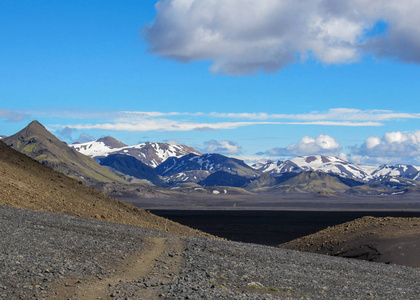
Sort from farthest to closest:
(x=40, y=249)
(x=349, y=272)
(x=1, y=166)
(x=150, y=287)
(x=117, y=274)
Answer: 1. (x=1, y=166)
2. (x=349, y=272)
3. (x=40, y=249)
4. (x=117, y=274)
5. (x=150, y=287)

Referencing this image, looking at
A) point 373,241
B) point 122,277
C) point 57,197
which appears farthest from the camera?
point 57,197

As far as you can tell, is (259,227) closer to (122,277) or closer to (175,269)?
(175,269)

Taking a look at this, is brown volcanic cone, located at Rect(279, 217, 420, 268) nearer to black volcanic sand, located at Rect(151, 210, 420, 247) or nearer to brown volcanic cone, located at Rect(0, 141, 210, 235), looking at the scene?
brown volcanic cone, located at Rect(0, 141, 210, 235)

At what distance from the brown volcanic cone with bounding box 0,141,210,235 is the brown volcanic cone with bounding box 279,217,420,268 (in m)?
13.4

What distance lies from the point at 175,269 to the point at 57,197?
2906 cm

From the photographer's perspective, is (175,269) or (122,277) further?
(175,269)

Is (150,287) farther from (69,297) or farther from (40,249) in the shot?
(40,249)

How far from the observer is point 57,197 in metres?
48.6

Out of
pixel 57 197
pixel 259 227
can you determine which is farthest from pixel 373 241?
pixel 259 227

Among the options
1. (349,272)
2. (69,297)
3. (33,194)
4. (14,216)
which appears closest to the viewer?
(69,297)

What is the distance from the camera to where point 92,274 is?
66.5 feet

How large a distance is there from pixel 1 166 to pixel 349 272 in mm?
38441

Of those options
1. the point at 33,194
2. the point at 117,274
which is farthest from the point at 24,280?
the point at 33,194

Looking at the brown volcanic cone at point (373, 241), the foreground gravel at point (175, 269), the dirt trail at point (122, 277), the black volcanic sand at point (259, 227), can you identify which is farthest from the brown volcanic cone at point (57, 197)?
the black volcanic sand at point (259, 227)
